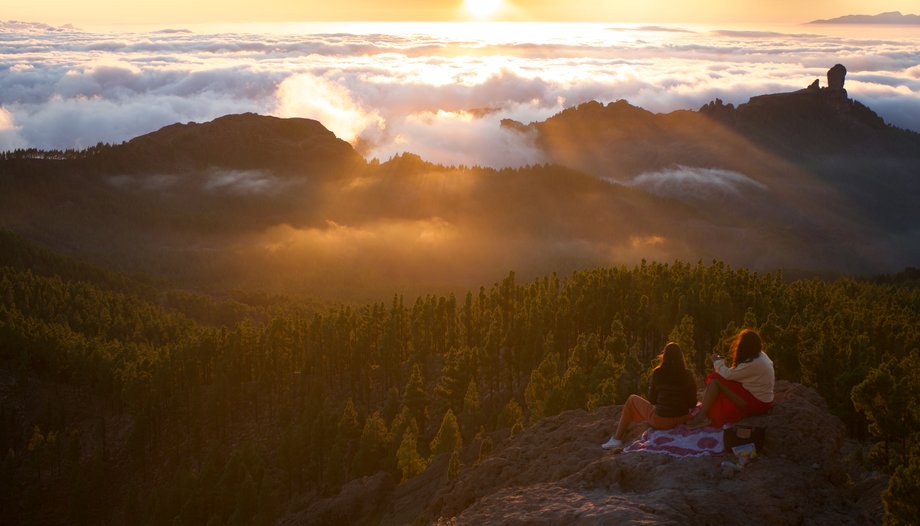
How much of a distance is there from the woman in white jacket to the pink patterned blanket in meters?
0.76

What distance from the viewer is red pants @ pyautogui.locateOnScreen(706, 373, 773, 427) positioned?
98.5ft

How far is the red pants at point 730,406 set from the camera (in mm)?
30031

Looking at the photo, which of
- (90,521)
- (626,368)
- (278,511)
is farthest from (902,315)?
(90,521)

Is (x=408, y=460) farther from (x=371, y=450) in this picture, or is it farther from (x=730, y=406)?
(x=730, y=406)

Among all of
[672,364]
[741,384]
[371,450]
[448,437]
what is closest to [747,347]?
[741,384]

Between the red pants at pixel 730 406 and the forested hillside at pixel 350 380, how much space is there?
898 inches

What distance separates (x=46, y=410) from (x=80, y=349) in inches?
599

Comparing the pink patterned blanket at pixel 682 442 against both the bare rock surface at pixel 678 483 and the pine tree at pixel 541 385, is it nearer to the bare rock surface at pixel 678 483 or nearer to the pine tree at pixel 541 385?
the bare rock surface at pixel 678 483

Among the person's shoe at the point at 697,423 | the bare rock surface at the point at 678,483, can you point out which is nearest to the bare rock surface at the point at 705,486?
the bare rock surface at the point at 678,483

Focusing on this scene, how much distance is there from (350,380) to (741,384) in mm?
105343

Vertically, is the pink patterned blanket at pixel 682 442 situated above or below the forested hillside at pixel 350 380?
above

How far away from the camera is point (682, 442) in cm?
2989

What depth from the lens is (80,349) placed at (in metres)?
150

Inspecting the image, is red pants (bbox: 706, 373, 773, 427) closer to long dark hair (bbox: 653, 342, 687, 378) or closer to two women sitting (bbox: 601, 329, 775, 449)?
two women sitting (bbox: 601, 329, 775, 449)
